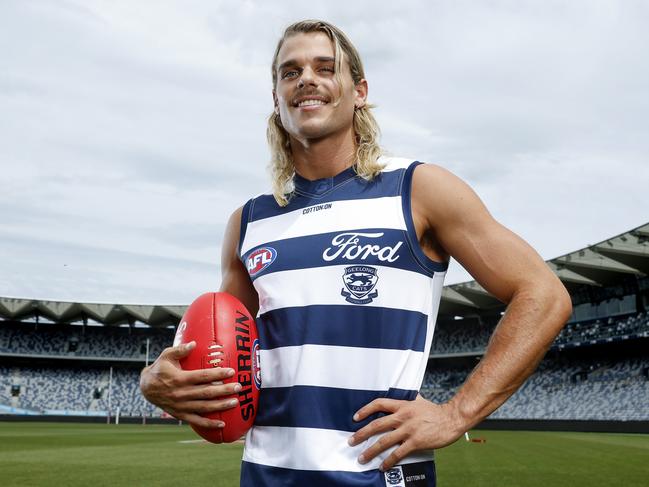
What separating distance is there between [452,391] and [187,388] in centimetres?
5411

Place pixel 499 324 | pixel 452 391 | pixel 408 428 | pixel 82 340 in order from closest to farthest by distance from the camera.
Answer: pixel 408 428 → pixel 499 324 → pixel 452 391 → pixel 82 340

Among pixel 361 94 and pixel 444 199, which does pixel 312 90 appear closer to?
pixel 361 94

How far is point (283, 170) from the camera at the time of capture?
290cm

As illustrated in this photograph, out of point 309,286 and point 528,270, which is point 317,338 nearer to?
point 309,286

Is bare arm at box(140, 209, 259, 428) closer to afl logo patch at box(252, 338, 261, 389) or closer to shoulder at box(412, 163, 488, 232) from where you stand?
afl logo patch at box(252, 338, 261, 389)

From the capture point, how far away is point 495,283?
7.75 feet

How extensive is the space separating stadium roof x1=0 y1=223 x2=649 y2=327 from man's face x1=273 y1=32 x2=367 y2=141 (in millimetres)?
34444

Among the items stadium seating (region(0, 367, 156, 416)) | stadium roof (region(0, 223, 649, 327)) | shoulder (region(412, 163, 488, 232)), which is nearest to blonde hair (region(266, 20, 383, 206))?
shoulder (region(412, 163, 488, 232))

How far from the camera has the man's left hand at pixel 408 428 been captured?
6.98 feet

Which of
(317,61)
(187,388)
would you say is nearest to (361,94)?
(317,61)

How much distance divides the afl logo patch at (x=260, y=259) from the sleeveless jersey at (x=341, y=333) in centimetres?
1

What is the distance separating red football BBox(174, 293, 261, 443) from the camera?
244 cm

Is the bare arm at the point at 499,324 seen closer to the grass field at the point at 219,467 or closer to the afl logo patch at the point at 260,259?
the afl logo patch at the point at 260,259

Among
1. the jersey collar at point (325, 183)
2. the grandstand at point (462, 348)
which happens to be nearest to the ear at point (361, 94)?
the jersey collar at point (325, 183)
